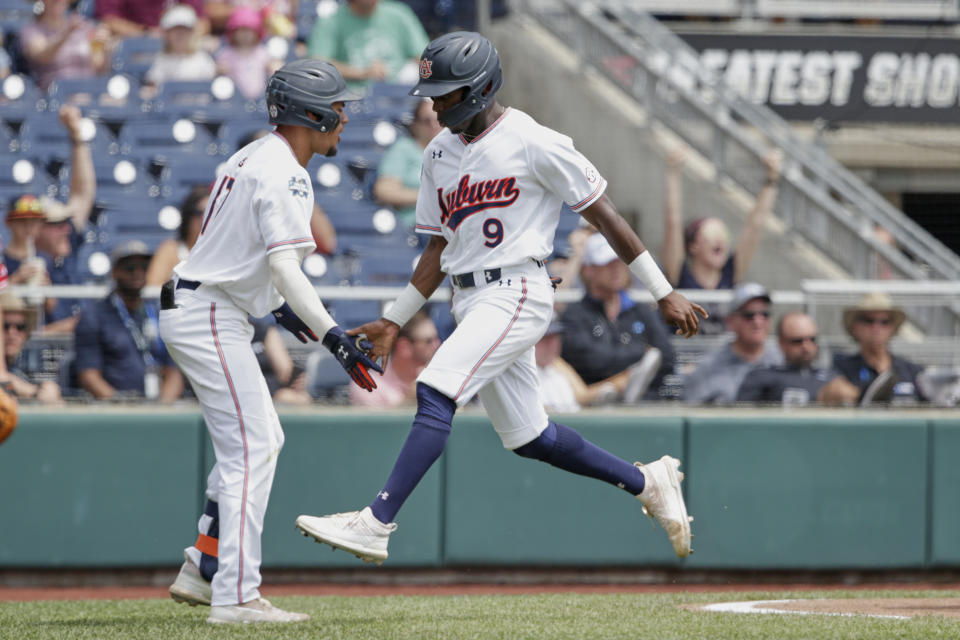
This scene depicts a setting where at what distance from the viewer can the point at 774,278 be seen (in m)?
8.56

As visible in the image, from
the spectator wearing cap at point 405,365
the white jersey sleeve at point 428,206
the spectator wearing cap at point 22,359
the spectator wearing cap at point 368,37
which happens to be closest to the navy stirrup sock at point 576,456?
the white jersey sleeve at point 428,206

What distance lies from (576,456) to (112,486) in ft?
9.41

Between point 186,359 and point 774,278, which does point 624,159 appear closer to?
point 774,278

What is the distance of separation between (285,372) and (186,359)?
208 centimetres

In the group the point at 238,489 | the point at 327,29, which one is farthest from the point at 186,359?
the point at 327,29

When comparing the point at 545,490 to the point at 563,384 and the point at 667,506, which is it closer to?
the point at 563,384

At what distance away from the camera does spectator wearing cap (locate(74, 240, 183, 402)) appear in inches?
242

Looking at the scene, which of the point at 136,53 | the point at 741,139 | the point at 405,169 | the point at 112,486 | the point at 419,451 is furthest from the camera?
the point at 136,53

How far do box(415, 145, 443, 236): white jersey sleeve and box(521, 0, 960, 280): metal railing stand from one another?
4.87 meters

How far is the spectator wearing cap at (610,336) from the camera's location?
253 inches

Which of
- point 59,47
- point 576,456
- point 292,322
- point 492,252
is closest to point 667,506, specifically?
point 576,456

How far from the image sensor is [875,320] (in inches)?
256

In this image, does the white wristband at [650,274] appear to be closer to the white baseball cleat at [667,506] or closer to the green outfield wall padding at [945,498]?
the white baseball cleat at [667,506]

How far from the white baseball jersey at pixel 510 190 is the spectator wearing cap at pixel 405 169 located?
4356 mm
